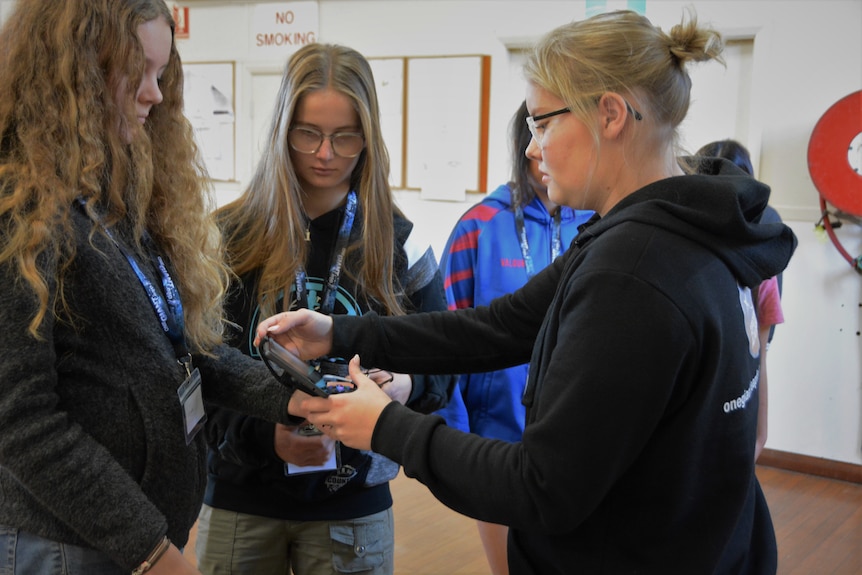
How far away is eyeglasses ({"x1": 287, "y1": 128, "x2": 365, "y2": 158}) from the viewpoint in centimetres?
189

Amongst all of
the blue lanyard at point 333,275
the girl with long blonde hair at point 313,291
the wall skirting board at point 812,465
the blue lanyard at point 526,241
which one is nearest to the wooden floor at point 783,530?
the wall skirting board at point 812,465

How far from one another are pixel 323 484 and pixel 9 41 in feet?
3.51

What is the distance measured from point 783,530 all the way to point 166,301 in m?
3.52

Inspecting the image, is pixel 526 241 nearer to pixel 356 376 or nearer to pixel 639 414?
pixel 356 376

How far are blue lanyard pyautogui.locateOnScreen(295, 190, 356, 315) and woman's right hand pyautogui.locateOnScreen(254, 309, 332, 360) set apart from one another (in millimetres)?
198

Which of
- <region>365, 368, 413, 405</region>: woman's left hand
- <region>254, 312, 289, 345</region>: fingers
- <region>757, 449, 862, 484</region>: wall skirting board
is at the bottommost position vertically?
<region>757, 449, 862, 484</region>: wall skirting board

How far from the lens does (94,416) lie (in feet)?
3.89

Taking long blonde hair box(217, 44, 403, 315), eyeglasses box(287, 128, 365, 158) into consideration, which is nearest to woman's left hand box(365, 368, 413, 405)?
long blonde hair box(217, 44, 403, 315)

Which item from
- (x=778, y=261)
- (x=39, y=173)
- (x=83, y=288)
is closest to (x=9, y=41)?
(x=39, y=173)

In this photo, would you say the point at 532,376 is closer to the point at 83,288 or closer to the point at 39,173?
the point at 83,288

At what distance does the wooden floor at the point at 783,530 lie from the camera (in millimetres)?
3492

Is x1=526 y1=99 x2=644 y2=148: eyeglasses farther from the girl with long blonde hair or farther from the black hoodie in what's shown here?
the girl with long blonde hair

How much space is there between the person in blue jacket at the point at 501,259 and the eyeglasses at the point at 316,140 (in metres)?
0.82

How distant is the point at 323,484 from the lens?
177 cm
